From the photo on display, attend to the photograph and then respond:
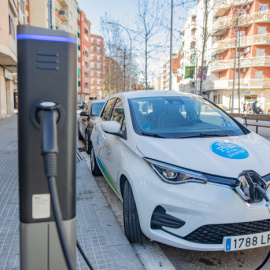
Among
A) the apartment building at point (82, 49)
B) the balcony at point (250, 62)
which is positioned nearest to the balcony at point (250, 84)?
the balcony at point (250, 62)

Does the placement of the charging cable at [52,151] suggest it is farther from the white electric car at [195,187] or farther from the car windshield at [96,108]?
the car windshield at [96,108]

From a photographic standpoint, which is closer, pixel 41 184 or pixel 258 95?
pixel 41 184

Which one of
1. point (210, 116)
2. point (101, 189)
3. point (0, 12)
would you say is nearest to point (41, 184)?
point (210, 116)

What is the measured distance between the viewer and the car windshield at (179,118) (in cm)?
319

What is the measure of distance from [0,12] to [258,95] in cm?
3725

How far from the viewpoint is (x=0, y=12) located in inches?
565

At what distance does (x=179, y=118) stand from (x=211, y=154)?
1.07 meters

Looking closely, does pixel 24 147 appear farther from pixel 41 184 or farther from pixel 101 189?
pixel 101 189

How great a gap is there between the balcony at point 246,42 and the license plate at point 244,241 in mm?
43025

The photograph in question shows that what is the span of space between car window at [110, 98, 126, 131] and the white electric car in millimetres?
409

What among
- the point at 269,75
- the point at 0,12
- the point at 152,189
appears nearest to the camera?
the point at 152,189

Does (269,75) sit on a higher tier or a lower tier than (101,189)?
higher

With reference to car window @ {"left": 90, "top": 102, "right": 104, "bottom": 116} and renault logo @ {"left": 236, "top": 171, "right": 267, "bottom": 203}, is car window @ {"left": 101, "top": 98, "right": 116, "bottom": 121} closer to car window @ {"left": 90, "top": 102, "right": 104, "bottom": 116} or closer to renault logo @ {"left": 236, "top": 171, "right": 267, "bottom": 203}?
renault logo @ {"left": 236, "top": 171, "right": 267, "bottom": 203}

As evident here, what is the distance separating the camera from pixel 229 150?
2.66m
